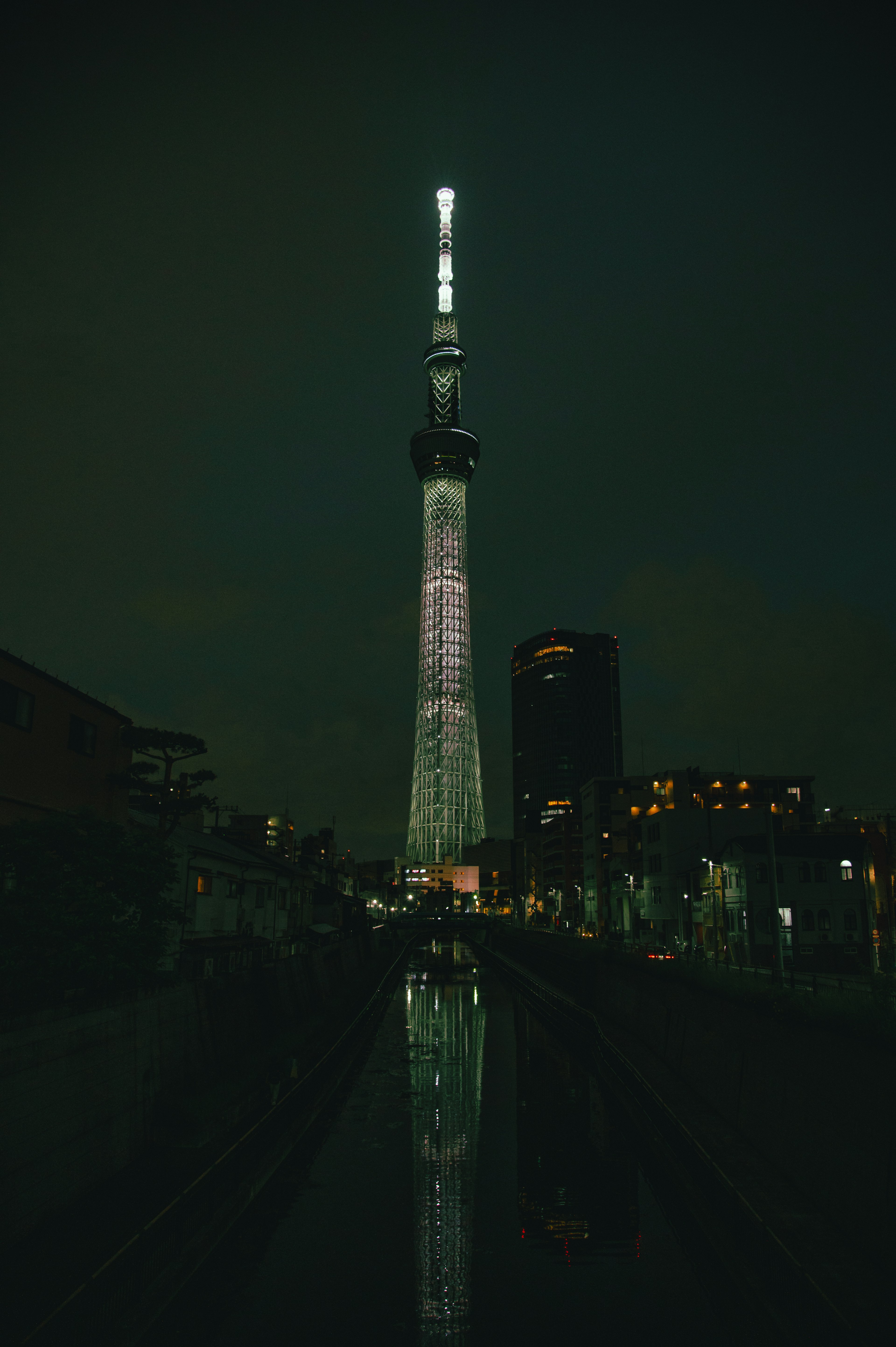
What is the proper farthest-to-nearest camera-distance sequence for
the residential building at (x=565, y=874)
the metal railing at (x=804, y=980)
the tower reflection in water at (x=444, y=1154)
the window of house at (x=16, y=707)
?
the residential building at (x=565, y=874)
the window of house at (x=16, y=707)
the metal railing at (x=804, y=980)
the tower reflection in water at (x=444, y=1154)

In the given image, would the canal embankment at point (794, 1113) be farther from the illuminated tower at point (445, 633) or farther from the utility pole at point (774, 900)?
the illuminated tower at point (445, 633)

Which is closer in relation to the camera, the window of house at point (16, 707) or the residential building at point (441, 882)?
the window of house at point (16, 707)

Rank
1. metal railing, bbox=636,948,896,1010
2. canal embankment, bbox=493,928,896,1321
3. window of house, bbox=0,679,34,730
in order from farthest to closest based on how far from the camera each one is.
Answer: window of house, bbox=0,679,34,730 → metal railing, bbox=636,948,896,1010 → canal embankment, bbox=493,928,896,1321

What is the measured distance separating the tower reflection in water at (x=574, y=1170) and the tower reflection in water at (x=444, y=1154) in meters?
1.23

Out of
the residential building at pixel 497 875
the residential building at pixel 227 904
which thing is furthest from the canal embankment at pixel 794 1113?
the residential building at pixel 497 875

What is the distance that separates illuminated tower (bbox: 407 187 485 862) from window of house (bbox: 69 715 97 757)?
10832 cm

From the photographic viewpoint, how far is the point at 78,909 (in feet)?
55.4

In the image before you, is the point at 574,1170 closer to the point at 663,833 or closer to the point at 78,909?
the point at 78,909

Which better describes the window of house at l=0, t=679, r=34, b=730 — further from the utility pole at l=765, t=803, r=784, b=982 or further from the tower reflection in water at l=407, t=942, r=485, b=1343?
the utility pole at l=765, t=803, r=784, b=982

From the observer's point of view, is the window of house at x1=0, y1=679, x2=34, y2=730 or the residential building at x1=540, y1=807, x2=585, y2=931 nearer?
the window of house at x1=0, y1=679, x2=34, y2=730

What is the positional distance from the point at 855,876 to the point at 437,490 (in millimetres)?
106953

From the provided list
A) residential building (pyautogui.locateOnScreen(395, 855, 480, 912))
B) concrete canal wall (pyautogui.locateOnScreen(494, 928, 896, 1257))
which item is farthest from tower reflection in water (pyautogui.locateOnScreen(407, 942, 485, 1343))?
residential building (pyautogui.locateOnScreen(395, 855, 480, 912))

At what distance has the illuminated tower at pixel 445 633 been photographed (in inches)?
5369

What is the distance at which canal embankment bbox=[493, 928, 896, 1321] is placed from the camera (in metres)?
11.2
